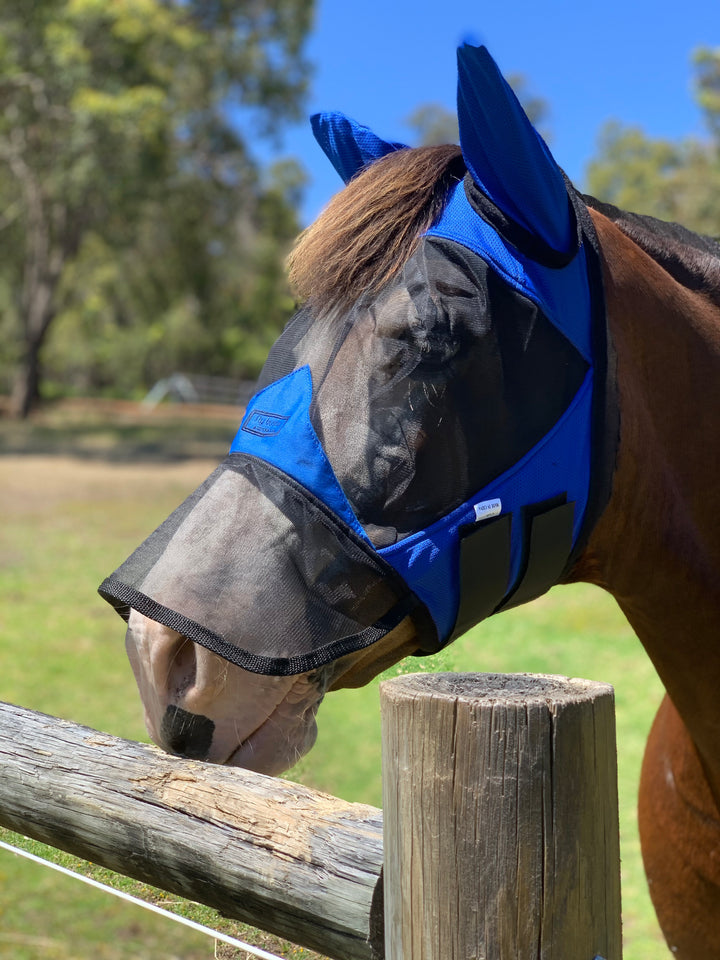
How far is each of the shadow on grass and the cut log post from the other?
1525cm

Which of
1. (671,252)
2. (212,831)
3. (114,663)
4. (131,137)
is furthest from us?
(131,137)

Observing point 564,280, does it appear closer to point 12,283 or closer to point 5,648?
point 5,648

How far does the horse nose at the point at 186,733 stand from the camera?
137cm

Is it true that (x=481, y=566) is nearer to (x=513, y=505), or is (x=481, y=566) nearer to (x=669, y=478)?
(x=513, y=505)

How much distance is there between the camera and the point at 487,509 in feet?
4.91

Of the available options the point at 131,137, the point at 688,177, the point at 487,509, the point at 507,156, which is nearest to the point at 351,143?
the point at 507,156

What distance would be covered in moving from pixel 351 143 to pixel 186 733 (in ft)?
3.93

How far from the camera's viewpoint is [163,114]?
1625cm

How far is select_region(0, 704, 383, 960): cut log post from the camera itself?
118cm

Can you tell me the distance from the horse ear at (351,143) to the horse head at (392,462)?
0.80ft

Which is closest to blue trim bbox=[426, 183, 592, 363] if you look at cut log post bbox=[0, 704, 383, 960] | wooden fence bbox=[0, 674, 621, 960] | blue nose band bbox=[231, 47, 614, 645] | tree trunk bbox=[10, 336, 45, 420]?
blue nose band bbox=[231, 47, 614, 645]

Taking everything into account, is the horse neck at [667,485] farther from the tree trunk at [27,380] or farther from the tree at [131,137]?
the tree trunk at [27,380]

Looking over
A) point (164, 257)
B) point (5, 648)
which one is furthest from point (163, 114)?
point (5, 648)

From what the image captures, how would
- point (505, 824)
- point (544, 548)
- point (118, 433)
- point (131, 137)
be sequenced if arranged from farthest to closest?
1. point (118, 433)
2. point (131, 137)
3. point (544, 548)
4. point (505, 824)
